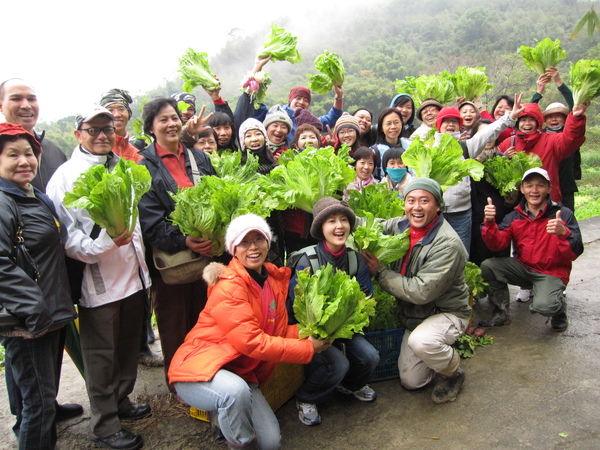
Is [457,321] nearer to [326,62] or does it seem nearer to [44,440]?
[44,440]

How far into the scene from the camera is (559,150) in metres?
5.04

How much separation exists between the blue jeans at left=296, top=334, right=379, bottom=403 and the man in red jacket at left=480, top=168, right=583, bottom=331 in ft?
6.85

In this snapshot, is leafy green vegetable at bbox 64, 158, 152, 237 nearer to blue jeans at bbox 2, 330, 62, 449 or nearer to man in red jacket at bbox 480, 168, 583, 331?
blue jeans at bbox 2, 330, 62, 449

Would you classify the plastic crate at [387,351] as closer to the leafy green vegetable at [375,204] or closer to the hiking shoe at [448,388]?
the hiking shoe at [448,388]

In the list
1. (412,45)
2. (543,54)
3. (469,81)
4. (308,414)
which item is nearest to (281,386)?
(308,414)

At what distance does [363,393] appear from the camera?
3557 mm

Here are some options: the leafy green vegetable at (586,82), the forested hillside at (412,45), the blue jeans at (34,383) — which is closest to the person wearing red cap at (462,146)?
the leafy green vegetable at (586,82)

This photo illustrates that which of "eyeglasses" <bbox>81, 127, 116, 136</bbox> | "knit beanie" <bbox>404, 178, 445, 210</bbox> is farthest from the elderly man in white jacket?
"knit beanie" <bbox>404, 178, 445, 210</bbox>

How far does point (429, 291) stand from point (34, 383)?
299 cm

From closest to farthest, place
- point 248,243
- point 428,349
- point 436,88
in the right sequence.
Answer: point 248,243 < point 428,349 < point 436,88

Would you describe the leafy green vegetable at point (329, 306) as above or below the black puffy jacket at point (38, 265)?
below

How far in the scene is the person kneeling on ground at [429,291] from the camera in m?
3.43

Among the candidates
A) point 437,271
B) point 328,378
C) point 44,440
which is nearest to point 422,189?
point 437,271

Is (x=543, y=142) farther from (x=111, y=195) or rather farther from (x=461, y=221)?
(x=111, y=195)
